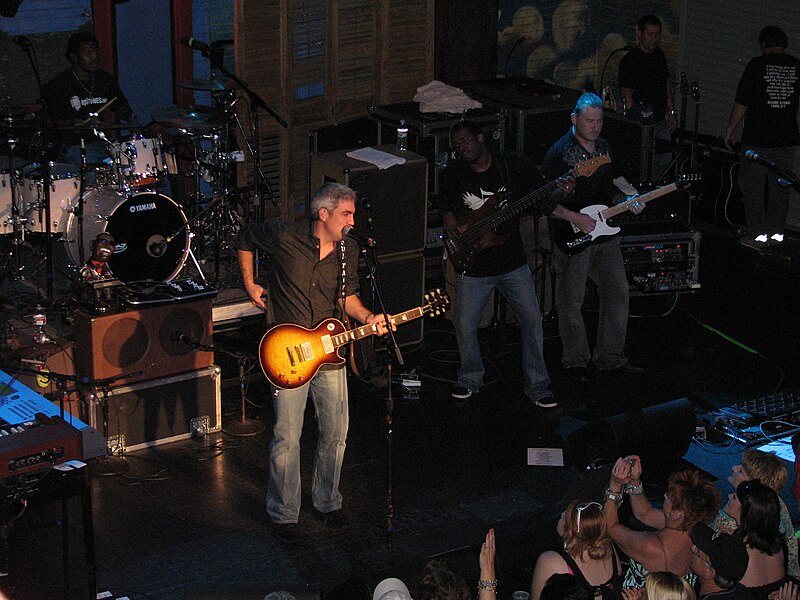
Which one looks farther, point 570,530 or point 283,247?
point 283,247

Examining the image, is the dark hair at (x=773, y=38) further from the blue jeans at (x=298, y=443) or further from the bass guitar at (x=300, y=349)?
the blue jeans at (x=298, y=443)

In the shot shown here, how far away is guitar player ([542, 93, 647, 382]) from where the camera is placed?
8805 mm

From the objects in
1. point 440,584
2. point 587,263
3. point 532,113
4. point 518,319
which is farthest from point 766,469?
point 532,113

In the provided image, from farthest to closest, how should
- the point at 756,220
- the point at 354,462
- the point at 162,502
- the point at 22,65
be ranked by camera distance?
the point at 756,220, the point at 22,65, the point at 354,462, the point at 162,502

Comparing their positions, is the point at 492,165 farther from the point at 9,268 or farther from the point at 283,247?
the point at 9,268

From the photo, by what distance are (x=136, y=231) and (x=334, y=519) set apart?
3255 mm

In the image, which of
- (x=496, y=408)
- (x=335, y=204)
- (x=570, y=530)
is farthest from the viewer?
(x=496, y=408)

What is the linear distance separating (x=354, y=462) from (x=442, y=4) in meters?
6.17

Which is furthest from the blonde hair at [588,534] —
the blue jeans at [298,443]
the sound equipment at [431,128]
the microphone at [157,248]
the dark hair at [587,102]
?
the sound equipment at [431,128]

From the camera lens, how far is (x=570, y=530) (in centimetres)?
554

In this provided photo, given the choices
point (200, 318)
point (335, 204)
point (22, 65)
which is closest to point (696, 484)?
point (335, 204)

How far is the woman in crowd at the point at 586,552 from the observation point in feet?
17.8

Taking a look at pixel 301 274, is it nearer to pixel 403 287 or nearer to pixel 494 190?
pixel 494 190

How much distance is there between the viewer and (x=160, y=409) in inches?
320
